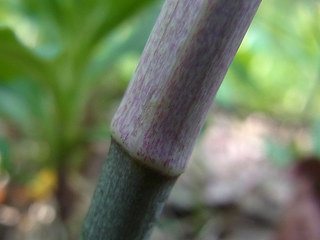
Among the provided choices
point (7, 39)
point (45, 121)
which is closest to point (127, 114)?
point (7, 39)

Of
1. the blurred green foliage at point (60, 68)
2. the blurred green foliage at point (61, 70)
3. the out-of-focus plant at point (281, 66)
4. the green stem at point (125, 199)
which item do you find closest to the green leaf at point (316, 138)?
the blurred green foliage at point (61, 70)

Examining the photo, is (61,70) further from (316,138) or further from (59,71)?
(316,138)

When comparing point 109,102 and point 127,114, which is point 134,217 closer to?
point 127,114

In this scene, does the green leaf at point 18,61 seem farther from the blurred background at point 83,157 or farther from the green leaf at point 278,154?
the green leaf at point 278,154

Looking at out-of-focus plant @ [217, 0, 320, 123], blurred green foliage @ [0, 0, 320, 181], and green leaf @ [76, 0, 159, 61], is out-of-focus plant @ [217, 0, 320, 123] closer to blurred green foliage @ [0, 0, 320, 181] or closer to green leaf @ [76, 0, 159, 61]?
blurred green foliage @ [0, 0, 320, 181]

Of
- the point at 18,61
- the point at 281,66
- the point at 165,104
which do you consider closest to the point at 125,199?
the point at 165,104

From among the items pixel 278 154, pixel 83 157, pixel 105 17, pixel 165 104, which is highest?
pixel 165 104

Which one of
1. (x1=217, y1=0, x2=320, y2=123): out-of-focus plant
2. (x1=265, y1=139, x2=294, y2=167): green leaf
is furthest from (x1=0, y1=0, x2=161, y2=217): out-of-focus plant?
(x1=217, y1=0, x2=320, y2=123): out-of-focus plant
